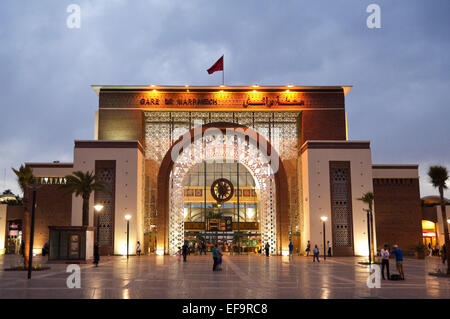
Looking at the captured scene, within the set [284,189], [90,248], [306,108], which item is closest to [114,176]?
[90,248]

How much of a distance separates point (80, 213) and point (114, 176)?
4.27 metres

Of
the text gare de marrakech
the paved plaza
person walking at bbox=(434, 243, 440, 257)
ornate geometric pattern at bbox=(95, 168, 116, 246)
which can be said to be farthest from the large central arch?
the paved plaza

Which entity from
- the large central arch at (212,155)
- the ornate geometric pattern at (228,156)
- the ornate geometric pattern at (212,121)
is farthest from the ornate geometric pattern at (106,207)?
the ornate geometric pattern at (228,156)

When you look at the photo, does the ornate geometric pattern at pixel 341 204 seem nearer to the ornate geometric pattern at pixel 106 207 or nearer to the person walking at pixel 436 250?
the person walking at pixel 436 250

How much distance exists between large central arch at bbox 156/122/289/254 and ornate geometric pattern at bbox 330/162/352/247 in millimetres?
4267

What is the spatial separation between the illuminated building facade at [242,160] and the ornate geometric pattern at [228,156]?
10 centimetres

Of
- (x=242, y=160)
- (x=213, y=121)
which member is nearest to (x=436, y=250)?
(x=242, y=160)

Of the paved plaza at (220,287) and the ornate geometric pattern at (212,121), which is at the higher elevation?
the ornate geometric pattern at (212,121)

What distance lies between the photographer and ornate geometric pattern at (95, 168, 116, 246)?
40.6 metres

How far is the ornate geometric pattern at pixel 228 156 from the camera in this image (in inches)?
1695

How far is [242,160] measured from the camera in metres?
44.8

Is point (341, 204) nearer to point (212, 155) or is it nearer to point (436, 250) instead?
point (436, 250)

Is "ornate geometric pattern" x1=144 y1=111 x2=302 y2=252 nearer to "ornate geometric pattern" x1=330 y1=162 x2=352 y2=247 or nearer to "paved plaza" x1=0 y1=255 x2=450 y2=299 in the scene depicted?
"ornate geometric pattern" x1=330 y1=162 x2=352 y2=247

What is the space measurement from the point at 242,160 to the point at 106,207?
13295 millimetres
